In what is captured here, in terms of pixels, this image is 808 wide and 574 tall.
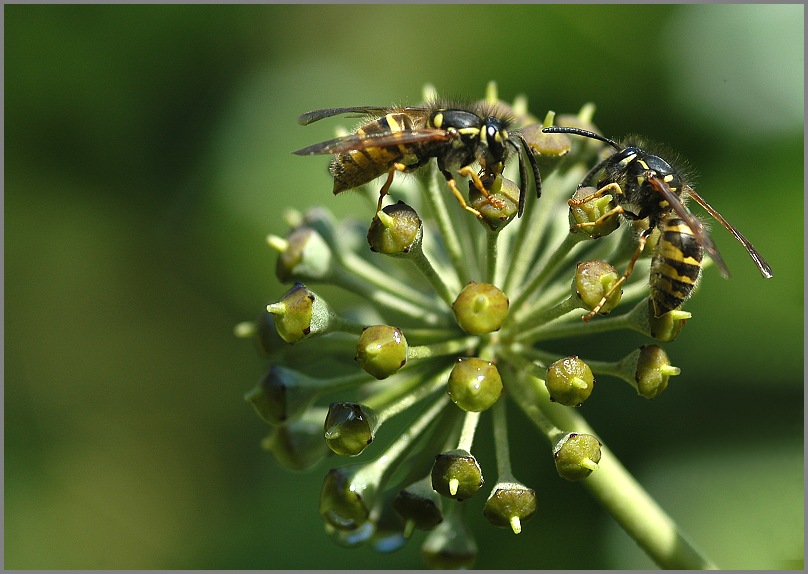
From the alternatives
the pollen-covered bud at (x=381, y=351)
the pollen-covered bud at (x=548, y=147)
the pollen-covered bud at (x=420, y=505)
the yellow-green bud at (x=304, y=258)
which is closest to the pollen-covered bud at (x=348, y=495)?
the pollen-covered bud at (x=420, y=505)

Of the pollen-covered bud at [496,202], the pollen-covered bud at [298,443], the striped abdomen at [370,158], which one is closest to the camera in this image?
the pollen-covered bud at [496,202]

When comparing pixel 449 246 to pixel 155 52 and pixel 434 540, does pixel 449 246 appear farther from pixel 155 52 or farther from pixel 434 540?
pixel 155 52

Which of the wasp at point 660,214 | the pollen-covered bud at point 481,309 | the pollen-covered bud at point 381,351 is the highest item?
the wasp at point 660,214

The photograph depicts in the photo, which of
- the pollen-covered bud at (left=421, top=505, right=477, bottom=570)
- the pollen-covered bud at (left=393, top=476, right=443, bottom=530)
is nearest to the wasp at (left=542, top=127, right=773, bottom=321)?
the pollen-covered bud at (left=393, top=476, right=443, bottom=530)

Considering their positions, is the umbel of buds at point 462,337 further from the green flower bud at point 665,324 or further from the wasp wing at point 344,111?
the wasp wing at point 344,111

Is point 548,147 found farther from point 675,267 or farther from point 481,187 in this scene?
point 675,267

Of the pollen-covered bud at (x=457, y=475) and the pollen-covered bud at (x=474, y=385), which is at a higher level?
the pollen-covered bud at (x=474, y=385)

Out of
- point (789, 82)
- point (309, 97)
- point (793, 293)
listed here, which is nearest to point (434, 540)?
point (793, 293)
